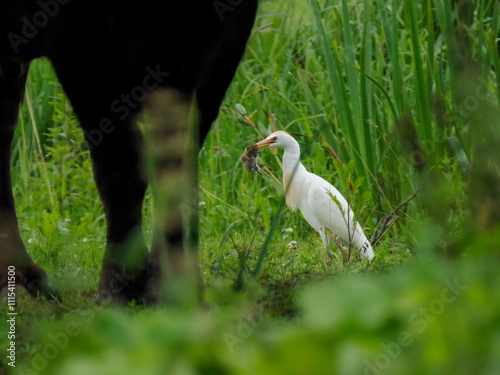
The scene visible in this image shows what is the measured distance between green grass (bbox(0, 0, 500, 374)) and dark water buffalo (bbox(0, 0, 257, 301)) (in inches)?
6.4

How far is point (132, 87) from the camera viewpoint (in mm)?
2211

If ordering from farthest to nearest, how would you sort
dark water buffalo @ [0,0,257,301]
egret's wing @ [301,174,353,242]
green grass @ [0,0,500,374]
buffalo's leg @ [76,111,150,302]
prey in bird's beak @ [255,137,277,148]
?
prey in bird's beak @ [255,137,277,148]
egret's wing @ [301,174,353,242]
buffalo's leg @ [76,111,150,302]
dark water buffalo @ [0,0,257,301]
green grass @ [0,0,500,374]

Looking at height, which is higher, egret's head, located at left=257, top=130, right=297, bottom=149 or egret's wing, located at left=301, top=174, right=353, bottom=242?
egret's head, located at left=257, top=130, right=297, bottom=149

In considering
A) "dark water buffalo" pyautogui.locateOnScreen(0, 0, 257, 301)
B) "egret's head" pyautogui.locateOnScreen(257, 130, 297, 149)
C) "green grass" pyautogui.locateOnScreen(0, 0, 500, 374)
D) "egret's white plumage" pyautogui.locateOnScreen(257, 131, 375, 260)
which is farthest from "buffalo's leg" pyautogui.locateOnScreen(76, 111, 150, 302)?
"egret's head" pyautogui.locateOnScreen(257, 130, 297, 149)

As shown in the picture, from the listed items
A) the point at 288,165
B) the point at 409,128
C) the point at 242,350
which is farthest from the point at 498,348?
the point at 288,165

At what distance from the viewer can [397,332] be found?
31.0 inches

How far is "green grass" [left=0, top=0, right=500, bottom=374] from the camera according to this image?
0.75 m

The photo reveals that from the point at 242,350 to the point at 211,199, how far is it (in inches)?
129

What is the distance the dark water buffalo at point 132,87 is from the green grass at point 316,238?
16 centimetres

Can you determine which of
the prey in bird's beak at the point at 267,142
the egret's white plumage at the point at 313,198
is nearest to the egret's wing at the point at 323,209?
the egret's white plumage at the point at 313,198

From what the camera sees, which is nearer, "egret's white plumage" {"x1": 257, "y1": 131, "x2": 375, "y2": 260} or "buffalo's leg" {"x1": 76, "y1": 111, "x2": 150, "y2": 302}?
"buffalo's leg" {"x1": 76, "y1": 111, "x2": 150, "y2": 302}

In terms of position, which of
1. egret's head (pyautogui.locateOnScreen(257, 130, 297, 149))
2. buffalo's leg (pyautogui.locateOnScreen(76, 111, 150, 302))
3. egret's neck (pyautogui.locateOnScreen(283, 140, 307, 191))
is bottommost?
egret's neck (pyautogui.locateOnScreen(283, 140, 307, 191))

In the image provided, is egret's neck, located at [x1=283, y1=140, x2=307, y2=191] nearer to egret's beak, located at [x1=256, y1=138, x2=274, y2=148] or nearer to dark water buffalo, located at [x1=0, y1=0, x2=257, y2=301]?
egret's beak, located at [x1=256, y1=138, x2=274, y2=148]

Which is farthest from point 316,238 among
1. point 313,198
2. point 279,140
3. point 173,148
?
point 173,148
